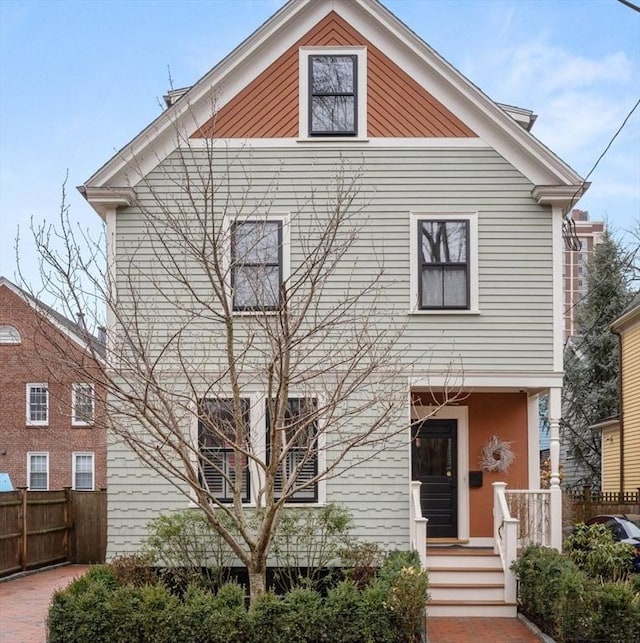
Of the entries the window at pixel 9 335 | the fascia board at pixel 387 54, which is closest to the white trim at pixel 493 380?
the fascia board at pixel 387 54

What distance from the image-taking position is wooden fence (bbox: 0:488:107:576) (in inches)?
675

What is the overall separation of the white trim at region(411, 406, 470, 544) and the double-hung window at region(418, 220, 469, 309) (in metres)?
1.94

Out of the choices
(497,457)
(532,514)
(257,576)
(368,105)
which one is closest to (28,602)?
(257,576)

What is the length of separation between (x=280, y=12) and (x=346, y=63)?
1258 mm

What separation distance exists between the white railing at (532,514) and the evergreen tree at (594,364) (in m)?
20.4

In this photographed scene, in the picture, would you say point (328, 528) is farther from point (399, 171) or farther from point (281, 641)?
point (399, 171)

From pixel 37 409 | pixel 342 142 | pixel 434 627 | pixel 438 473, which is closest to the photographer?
pixel 434 627

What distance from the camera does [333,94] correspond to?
43.1 feet

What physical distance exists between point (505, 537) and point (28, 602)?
25.6 ft

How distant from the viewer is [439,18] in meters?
16.3

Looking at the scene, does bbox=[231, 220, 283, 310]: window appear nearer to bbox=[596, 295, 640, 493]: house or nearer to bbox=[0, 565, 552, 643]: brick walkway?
bbox=[0, 565, 552, 643]: brick walkway

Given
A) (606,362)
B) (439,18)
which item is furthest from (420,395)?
(606,362)

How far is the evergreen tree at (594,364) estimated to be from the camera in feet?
107

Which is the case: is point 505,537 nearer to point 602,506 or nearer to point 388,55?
point 388,55
